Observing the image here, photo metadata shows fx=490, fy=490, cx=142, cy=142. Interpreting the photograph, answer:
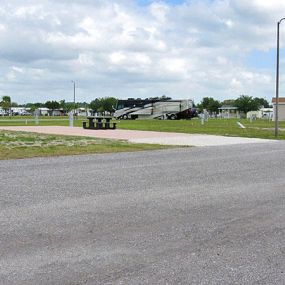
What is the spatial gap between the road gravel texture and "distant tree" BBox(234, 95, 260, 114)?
11635 centimetres

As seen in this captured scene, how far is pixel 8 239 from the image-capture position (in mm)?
5441

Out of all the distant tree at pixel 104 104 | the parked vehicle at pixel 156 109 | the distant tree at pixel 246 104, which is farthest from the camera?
the distant tree at pixel 104 104

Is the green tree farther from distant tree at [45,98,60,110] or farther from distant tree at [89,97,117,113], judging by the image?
distant tree at [89,97,117,113]

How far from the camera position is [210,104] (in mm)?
138375

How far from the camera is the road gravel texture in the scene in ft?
14.7

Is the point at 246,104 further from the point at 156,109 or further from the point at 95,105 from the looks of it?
the point at 156,109

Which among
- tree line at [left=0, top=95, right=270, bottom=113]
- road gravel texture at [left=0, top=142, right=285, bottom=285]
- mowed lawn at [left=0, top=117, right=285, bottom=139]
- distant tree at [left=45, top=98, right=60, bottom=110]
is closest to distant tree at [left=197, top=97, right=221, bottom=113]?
tree line at [left=0, top=95, right=270, bottom=113]

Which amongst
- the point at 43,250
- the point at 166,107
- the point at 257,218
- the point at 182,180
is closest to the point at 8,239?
the point at 43,250

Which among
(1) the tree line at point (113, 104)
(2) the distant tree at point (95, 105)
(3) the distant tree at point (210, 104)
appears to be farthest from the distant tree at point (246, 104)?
(2) the distant tree at point (95, 105)

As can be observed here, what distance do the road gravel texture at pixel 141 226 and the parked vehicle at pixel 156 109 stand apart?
59.4 meters

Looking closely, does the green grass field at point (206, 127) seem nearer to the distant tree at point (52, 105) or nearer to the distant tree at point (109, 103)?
the distant tree at point (109, 103)

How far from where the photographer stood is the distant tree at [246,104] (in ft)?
409

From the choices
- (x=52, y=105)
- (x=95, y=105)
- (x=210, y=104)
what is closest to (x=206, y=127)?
(x=210, y=104)

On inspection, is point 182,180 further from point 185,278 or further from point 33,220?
point 185,278
